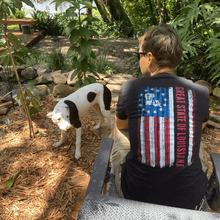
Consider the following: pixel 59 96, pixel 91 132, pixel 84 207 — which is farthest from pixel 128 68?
pixel 84 207

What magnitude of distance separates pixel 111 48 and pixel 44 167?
6.05 meters

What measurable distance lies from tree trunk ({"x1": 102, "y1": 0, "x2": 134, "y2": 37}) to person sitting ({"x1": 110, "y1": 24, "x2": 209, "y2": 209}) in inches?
348

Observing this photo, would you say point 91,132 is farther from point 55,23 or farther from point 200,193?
point 55,23

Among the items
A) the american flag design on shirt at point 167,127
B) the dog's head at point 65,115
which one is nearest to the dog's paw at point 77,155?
the dog's head at point 65,115

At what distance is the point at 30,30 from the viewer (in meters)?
8.83

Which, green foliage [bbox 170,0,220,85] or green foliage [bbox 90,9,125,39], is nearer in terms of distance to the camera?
green foliage [bbox 170,0,220,85]

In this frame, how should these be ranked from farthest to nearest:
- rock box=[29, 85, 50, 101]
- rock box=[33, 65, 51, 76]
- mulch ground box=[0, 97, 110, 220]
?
rock box=[33, 65, 51, 76]
rock box=[29, 85, 50, 101]
mulch ground box=[0, 97, 110, 220]

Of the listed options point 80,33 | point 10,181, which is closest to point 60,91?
point 80,33

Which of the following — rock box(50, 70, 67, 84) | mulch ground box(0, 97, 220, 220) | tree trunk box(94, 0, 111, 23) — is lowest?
mulch ground box(0, 97, 220, 220)

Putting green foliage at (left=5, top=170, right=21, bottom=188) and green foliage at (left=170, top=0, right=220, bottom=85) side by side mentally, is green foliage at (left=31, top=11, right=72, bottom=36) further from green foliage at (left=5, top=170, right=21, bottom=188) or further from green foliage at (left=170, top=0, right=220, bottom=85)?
green foliage at (left=5, top=170, right=21, bottom=188)

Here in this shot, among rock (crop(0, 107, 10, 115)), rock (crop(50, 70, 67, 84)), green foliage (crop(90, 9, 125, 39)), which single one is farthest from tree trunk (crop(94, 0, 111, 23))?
rock (crop(0, 107, 10, 115))

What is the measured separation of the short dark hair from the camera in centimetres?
122

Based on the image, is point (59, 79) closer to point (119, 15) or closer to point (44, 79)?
point (44, 79)

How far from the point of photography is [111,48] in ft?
24.1
